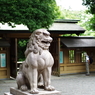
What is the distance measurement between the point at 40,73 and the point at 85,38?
40.7 ft

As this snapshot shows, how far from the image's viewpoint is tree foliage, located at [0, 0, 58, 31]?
38.2ft

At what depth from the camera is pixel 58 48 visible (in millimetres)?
16625

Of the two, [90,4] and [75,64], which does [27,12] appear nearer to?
[90,4]

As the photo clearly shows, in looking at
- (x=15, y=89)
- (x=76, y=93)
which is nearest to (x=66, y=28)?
(x=76, y=93)

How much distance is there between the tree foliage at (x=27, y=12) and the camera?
38.2 ft

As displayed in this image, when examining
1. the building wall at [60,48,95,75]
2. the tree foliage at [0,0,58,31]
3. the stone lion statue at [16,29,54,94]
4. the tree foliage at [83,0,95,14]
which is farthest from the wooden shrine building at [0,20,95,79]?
the stone lion statue at [16,29,54,94]

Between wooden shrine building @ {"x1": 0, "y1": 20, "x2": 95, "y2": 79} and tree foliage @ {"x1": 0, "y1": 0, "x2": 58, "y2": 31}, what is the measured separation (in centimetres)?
301

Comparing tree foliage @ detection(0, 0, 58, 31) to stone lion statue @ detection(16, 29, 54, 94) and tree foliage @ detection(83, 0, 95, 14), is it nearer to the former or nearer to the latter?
tree foliage @ detection(83, 0, 95, 14)

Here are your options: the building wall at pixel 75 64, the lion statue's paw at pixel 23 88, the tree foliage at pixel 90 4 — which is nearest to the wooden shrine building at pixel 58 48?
the building wall at pixel 75 64

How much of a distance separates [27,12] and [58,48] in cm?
533

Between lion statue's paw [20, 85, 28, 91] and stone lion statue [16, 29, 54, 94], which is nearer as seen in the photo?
stone lion statue [16, 29, 54, 94]

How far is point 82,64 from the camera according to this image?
18641 mm

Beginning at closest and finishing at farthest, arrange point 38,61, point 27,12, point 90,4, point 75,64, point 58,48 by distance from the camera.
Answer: point 38,61 < point 27,12 < point 90,4 < point 58,48 < point 75,64

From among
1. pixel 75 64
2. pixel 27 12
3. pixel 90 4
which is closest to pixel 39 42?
pixel 27 12
